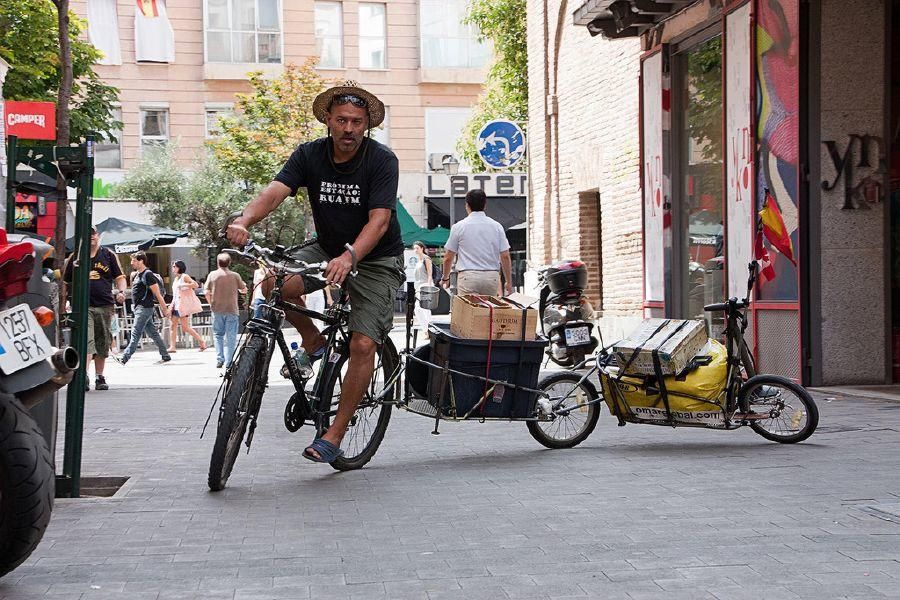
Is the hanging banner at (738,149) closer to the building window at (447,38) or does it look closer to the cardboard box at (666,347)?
the cardboard box at (666,347)

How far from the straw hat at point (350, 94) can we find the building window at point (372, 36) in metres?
36.5

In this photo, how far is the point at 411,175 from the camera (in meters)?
43.5

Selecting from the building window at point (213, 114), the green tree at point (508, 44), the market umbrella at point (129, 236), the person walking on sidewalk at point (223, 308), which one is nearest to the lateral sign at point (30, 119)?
the person walking on sidewalk at point (223, 308)

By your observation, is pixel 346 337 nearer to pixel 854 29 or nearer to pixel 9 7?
pixel 854 29

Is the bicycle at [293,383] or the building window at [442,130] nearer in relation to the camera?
the bicycle at [293,383]

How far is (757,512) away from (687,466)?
1.47 metres

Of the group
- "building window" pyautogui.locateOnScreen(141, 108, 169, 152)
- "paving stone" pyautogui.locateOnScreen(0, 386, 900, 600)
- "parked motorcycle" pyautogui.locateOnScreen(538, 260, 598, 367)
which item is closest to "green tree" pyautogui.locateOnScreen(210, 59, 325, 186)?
"building window" pyautogui.locateOnScreen(141, 108, 169, 152)

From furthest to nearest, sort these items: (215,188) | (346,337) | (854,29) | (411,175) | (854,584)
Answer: (411,175) < (215,188) < (854,29) < (346,337) < (854,584)

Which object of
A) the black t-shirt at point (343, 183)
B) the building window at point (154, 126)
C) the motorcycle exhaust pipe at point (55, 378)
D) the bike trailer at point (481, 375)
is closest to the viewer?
the motorcycle exhaust pipe at point (55, 378)

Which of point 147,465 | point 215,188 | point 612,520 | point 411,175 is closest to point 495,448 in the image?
point 147,465

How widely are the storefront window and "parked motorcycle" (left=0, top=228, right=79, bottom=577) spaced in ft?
33.2

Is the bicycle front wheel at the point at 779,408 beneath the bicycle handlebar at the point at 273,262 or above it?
beneath

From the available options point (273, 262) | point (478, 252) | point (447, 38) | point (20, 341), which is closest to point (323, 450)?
point (273, 262)

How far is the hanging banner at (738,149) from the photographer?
41.9 feet
